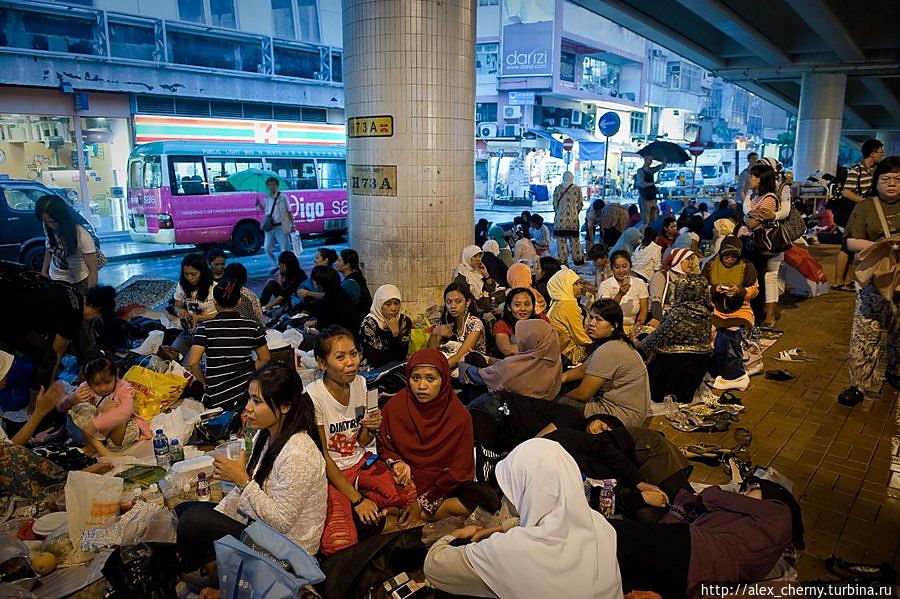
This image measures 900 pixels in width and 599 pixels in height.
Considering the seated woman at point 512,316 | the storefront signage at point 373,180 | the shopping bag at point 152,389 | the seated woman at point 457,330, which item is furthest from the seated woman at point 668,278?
the shopping bag at point 152,389

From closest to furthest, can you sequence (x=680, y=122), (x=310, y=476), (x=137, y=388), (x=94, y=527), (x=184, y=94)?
(x=310, y=476)
(x=94, y=527)
(x=137, y=388)
(x=184, y=94)
(x=680, y=122)

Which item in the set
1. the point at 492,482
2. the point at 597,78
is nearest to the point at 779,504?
the point at 492,482

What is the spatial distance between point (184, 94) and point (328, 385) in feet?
59.1

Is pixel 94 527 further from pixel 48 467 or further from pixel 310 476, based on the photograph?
pixel 310 476

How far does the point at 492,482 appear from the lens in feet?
12.9

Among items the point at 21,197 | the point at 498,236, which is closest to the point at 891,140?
the point at 498,236

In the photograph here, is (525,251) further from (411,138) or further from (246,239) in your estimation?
(246,239)

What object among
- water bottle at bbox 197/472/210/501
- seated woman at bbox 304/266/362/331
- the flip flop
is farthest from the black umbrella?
water bottle at bbox 197/472/210/501

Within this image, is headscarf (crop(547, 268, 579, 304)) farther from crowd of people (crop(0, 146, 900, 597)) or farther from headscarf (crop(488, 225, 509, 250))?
headscarf (crop(488, 225, 509, 250))

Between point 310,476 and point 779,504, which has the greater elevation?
point 310,476

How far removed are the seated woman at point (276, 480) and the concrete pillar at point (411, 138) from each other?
5055 millimetres

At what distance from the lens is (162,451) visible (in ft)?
14.5

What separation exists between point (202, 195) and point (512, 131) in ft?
65.4

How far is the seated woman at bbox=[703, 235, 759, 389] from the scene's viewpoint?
19.9 ft
